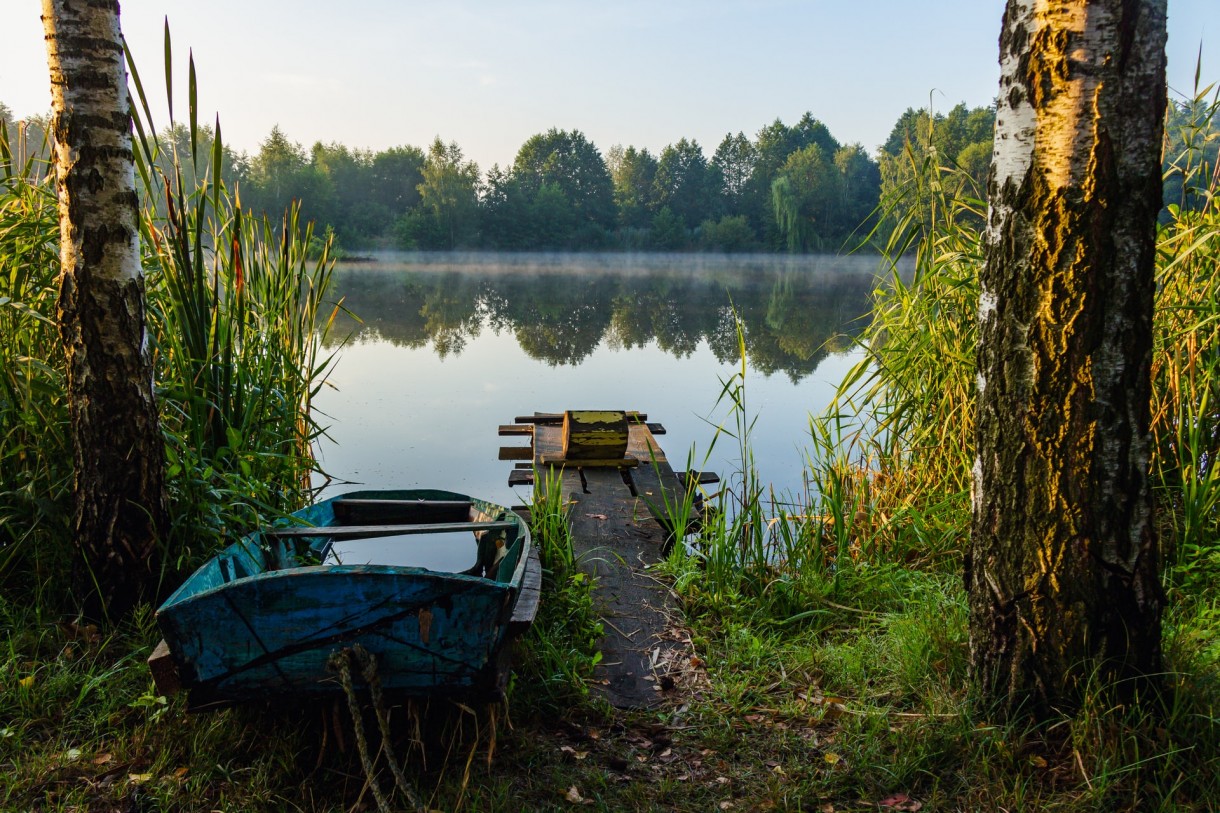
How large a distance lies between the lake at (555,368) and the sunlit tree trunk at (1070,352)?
107 cm

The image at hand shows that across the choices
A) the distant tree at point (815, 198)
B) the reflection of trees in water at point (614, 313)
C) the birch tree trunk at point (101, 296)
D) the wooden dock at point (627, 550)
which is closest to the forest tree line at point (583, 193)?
the distant tree at point (815, 198)

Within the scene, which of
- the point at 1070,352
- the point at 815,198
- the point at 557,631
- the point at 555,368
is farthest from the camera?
the point at 815,198

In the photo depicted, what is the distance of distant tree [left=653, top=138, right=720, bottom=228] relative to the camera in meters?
48.7

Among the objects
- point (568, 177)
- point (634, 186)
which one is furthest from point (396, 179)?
point (634, 186)

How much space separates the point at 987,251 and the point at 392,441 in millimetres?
6801

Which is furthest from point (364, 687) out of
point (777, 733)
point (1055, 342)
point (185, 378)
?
point (1055, 342)

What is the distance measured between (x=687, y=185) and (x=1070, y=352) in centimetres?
5046

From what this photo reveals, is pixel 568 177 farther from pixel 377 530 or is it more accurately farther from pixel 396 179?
pixel 377 530

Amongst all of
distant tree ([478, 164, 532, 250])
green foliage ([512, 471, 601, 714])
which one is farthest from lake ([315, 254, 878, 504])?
distant tree ([478, 164, 532, 250])

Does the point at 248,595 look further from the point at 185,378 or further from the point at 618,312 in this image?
the point at 618,312

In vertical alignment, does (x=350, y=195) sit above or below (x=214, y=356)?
above

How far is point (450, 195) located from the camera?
40.8 metres

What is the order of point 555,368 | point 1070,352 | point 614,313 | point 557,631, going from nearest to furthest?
point 1070,352 → point 557,631 → point 555,368 → point 614,313

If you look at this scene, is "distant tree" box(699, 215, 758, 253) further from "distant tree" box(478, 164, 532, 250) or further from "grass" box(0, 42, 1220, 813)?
"grass" box(0, 42, 1220, 813)
